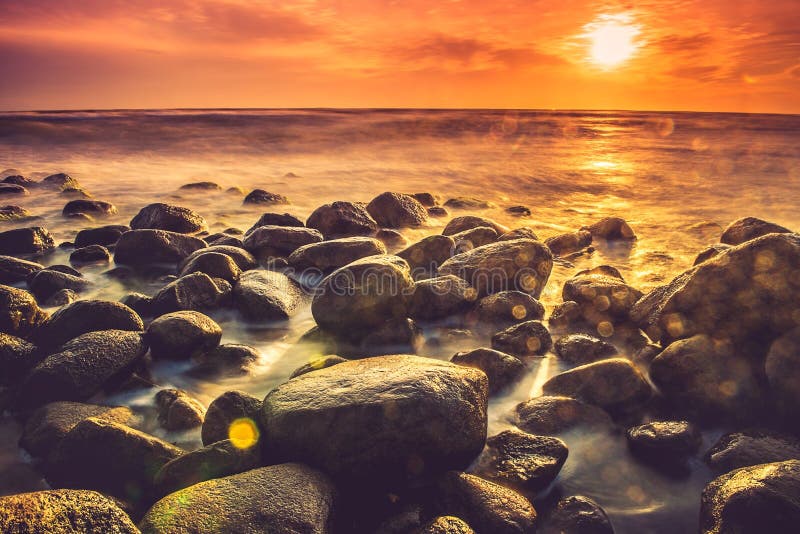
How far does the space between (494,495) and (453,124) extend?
28530 mm

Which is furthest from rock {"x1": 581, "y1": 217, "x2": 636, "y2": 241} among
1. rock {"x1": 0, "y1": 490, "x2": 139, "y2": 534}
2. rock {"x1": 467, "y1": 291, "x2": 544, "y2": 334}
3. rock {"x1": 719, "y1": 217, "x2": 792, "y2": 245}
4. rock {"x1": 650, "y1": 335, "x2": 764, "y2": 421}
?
rock {"x1": 0, "y1": 490, "x2": 139, "y2": 534}

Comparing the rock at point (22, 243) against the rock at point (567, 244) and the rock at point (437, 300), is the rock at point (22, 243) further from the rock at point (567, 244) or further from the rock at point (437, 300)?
the rock at point (567, 244)

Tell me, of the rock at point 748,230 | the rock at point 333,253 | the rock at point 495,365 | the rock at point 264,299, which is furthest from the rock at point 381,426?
the rock at point 748,230

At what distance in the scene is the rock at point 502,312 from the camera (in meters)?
4.34

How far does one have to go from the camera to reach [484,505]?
2342 mm

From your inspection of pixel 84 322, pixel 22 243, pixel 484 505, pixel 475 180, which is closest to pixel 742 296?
pixel 484 505

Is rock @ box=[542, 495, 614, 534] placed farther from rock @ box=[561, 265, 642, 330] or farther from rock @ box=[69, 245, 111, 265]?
rock @ box=[69, 245, 111, 265]

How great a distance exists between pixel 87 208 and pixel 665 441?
8.55 metres

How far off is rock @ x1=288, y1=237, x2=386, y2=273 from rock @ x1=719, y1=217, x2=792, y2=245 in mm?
3841

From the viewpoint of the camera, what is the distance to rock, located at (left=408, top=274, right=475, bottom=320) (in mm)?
4391

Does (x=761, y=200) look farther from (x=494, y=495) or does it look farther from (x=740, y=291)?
(x=494, y=495)

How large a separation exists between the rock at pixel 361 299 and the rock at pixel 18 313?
1980 mm

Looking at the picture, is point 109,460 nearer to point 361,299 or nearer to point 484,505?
point 484,505

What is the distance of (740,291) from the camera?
11.2ft
